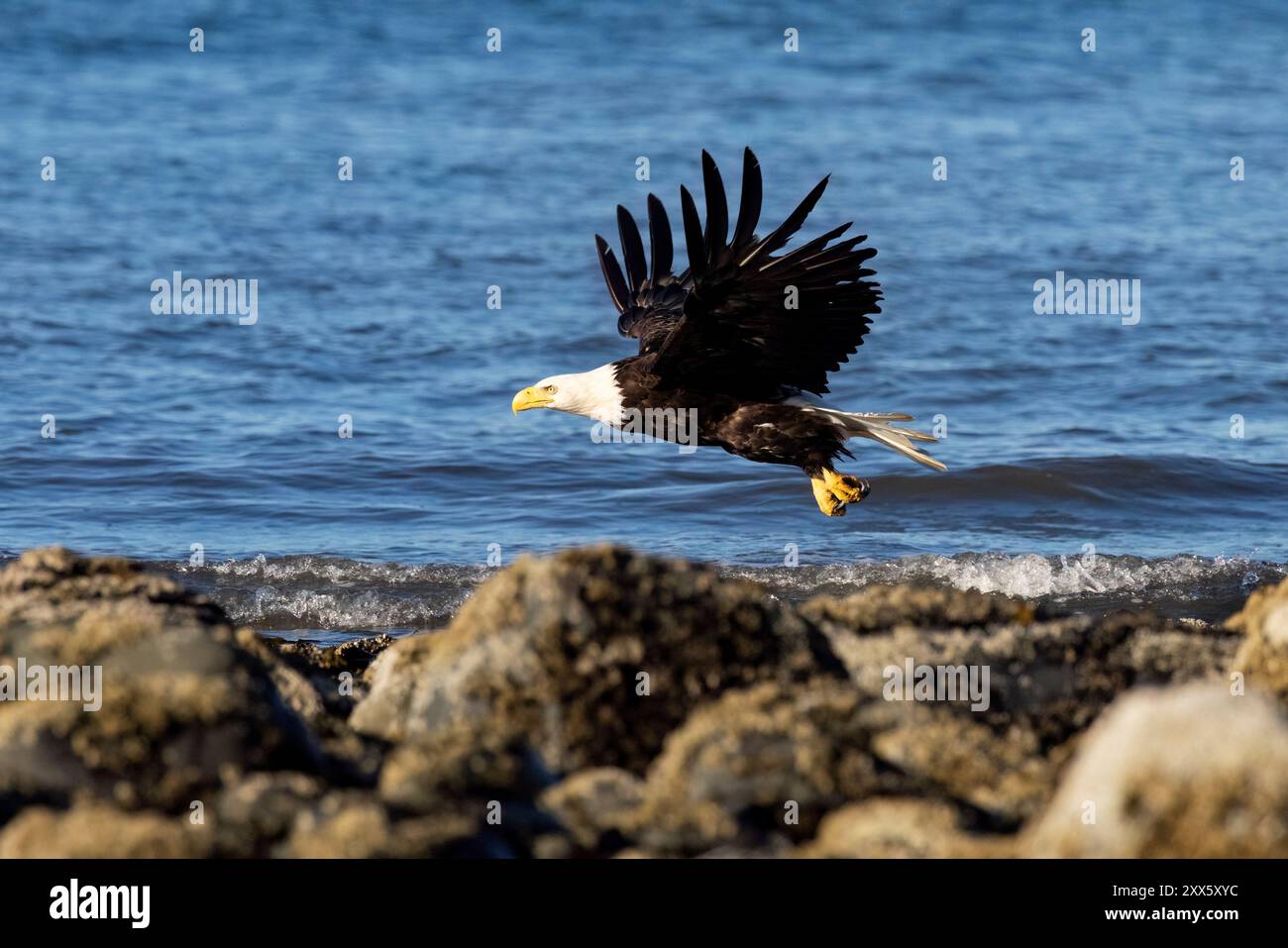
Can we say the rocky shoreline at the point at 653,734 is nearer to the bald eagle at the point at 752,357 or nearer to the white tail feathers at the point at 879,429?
the bald eagle at the point at 752,357

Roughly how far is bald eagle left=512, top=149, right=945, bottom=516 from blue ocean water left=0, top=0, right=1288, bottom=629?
4.68 ft

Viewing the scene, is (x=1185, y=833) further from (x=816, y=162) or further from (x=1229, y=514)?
(x=816, y=162)

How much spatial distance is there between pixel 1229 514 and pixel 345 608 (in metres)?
5.90

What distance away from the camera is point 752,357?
793cm

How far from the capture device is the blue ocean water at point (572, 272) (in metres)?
10.8

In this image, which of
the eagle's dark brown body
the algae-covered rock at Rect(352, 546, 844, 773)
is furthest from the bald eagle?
the algae-covered rock at Rect(352, 546, 844, 773)

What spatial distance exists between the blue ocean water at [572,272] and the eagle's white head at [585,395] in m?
1.26

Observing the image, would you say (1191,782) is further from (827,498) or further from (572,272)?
(572,272)

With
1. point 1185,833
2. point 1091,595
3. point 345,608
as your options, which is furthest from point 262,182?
point 1185,833

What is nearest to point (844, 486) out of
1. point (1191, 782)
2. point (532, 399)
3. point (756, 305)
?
point (756, 305)

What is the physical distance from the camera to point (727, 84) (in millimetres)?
25234

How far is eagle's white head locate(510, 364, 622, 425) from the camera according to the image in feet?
27.1

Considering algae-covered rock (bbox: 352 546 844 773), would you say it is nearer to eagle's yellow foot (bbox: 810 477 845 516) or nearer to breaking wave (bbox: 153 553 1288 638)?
eagle's yellow foot (bbox: 810 477 845 516)

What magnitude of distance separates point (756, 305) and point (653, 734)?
3.33 metres
